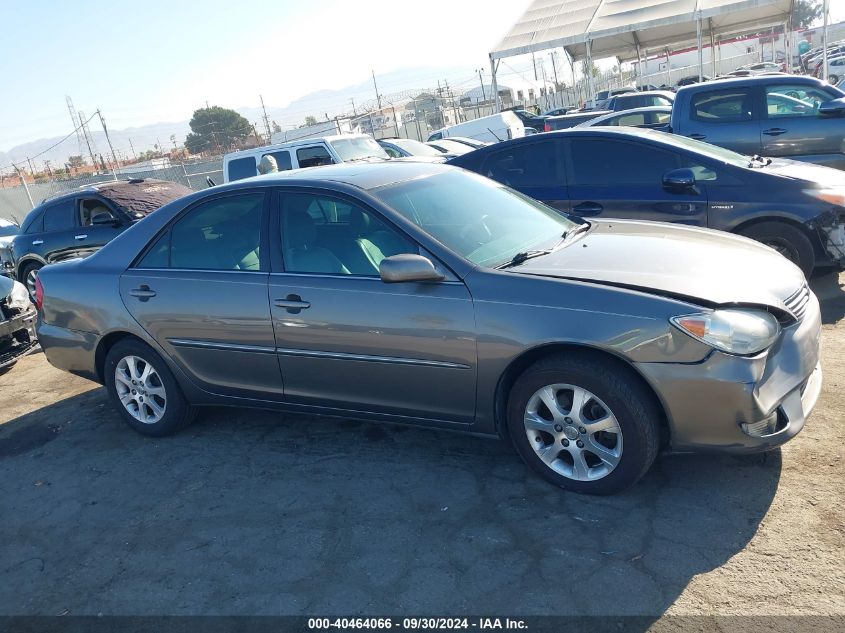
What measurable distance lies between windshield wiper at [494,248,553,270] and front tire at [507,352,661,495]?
0.56m

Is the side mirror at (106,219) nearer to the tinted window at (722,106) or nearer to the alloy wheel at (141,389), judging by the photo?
the alloy wheel at (141,389)

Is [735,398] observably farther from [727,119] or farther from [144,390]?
[727,119]

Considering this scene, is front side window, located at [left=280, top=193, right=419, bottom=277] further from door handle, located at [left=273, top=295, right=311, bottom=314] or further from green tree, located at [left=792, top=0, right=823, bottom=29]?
green tree, located at [left=792, top=0, right=823, bottom=29]

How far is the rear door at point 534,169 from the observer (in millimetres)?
6508

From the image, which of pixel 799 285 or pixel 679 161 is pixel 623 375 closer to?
pixel 799 285

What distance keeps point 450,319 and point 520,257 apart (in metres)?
0.53

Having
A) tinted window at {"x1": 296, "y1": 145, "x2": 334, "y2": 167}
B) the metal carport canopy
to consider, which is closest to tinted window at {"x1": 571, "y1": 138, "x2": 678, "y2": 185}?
tinted window at {"x1": 296, "y1": 145, "x2": 334, "y2": 167}

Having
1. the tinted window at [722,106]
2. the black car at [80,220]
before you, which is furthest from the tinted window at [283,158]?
the tinted window at [722,106]

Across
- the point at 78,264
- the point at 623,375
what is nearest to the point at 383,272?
the point at 623,375

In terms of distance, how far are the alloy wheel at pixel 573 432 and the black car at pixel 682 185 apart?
3315mm

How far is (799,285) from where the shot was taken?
3.47 m

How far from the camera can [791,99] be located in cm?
867

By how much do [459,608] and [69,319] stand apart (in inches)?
141

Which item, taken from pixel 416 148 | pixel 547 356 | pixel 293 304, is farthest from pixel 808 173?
pixel 416 148
